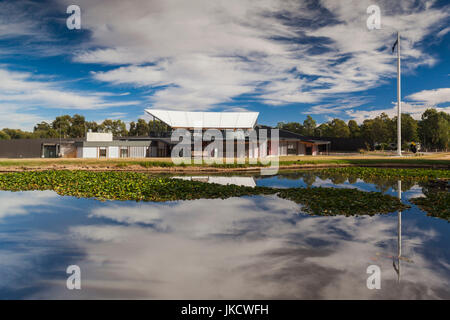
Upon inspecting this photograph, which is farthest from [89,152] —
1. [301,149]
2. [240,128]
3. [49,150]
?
[301,149]

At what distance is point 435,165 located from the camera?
24.5 meters

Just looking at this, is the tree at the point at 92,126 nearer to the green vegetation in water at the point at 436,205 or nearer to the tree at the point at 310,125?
the tree at the point at 310,125

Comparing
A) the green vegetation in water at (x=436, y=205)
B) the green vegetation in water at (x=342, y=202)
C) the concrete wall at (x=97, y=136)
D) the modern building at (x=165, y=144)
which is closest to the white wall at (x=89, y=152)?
the modern building at (x=165, y=144)

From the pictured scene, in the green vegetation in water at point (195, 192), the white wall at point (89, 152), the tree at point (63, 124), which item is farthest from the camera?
the tree at point (63, 124)

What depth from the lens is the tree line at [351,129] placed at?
59438mm

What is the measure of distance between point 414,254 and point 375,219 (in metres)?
2.69

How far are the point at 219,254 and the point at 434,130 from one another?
7133 cm

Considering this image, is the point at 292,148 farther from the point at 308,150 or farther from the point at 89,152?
the point at 89,152

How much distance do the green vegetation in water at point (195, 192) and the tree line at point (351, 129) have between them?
32340 millimetres

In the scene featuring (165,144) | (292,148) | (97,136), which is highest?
(97,136)

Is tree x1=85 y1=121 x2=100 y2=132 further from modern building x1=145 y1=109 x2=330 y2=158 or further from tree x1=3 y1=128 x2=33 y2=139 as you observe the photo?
modern building x1=145 y1=109 x2=330 y2=158

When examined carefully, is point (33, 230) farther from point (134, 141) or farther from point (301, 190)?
point (134, 141)

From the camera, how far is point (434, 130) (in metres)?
59.3

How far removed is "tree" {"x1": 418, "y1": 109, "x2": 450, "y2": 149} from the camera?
190 ft
